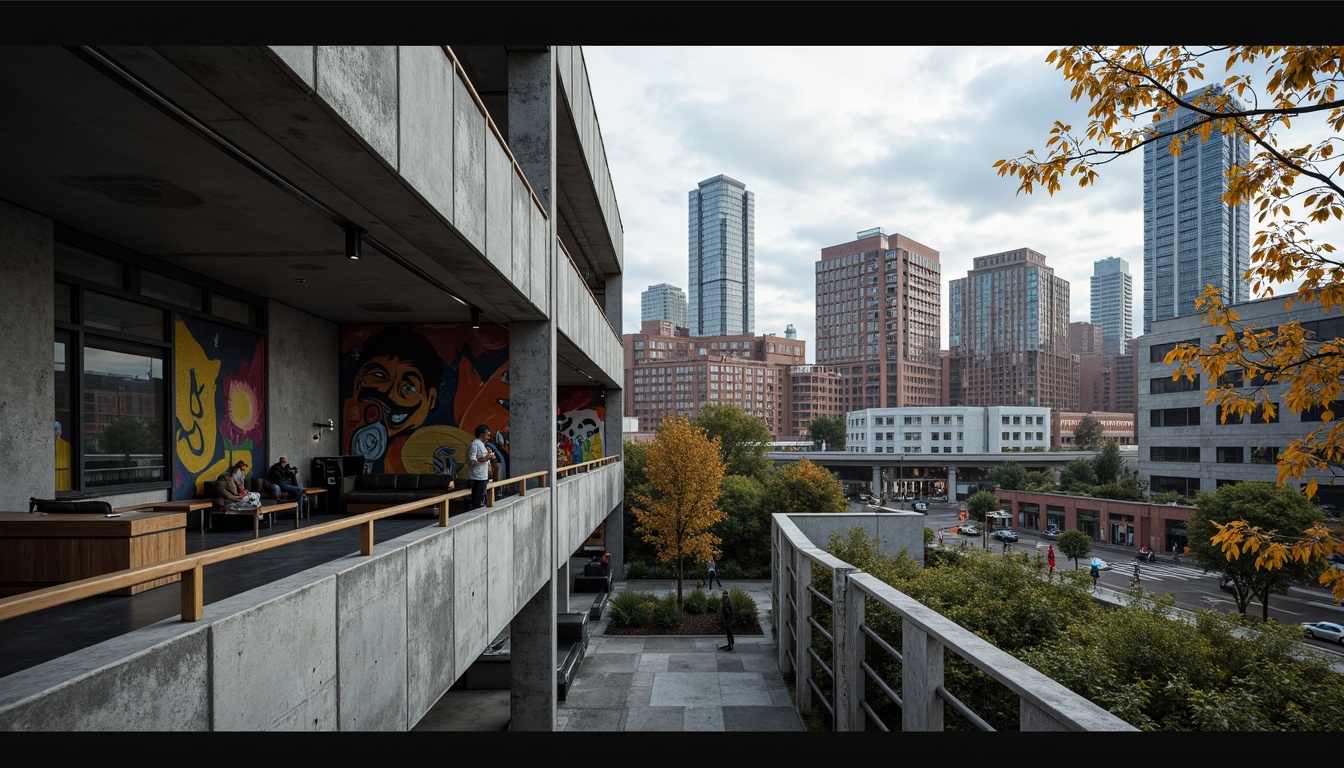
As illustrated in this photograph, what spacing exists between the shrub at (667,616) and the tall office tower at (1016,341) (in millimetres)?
157742

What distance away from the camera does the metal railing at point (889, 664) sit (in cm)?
571

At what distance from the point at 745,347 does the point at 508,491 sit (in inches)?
6691

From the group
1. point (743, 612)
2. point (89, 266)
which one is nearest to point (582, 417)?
point (743, 612)

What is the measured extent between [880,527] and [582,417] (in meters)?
12.9

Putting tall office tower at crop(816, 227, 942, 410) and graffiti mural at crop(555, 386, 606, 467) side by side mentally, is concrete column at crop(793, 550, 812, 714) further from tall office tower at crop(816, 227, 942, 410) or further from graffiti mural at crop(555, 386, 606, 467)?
tall office tower at crop(816, 227, 942, 410)

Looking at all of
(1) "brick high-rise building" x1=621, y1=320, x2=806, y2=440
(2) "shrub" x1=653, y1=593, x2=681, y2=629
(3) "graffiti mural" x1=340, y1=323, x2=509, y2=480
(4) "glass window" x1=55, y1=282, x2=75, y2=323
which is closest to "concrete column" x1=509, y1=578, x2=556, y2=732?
(3) "graffiti mural" x1=340, y1=323, x2=509, y2=480

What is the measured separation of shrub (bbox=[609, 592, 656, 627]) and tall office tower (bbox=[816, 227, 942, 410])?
135964 millimetres

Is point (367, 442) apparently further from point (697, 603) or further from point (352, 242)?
point (697, 603)

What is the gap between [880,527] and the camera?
25.4m

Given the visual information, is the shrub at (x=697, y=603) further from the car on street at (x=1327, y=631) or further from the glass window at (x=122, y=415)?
the car on street at (x=1327, y=631)

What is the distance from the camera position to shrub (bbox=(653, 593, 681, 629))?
84.8ft
